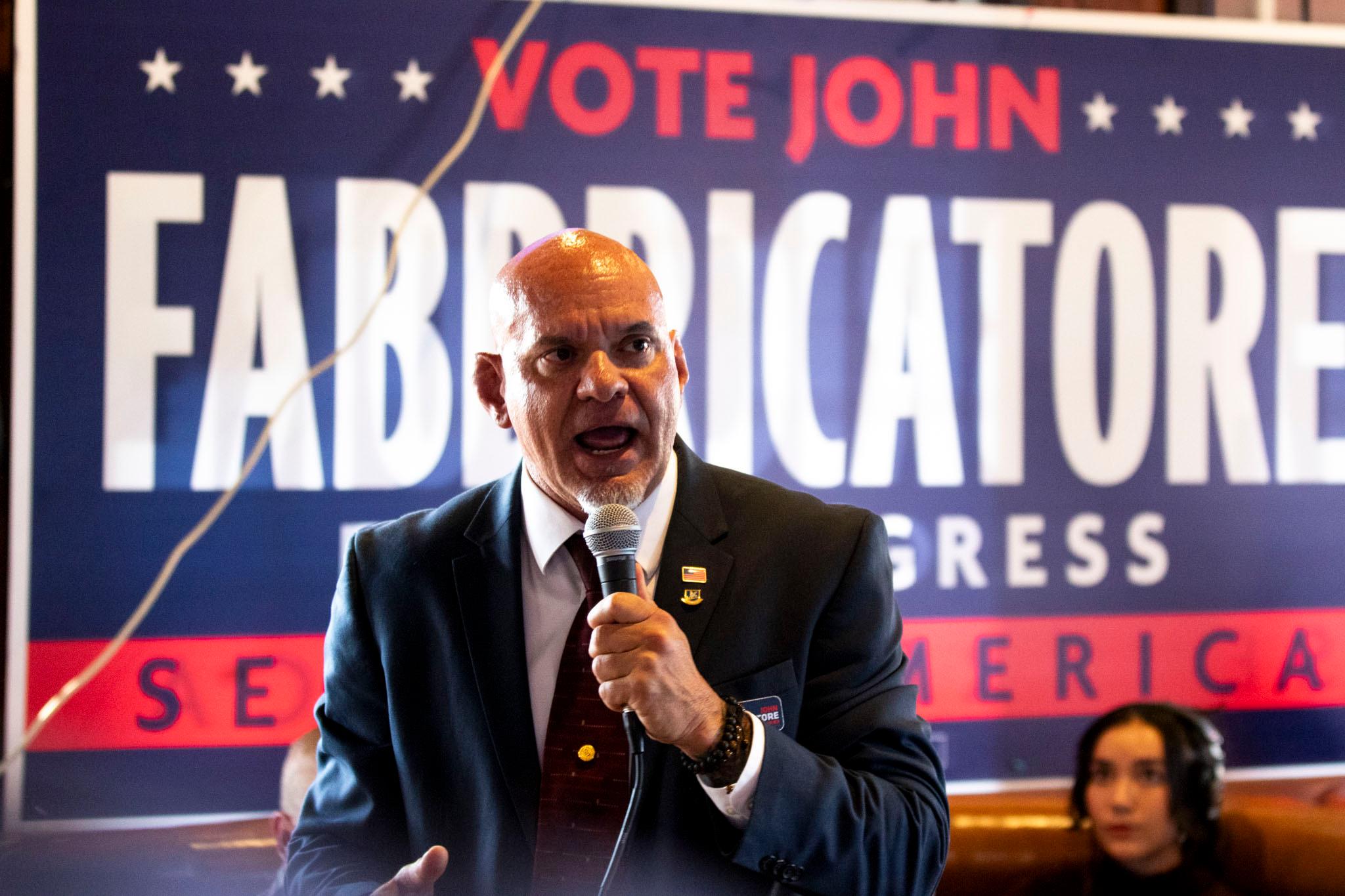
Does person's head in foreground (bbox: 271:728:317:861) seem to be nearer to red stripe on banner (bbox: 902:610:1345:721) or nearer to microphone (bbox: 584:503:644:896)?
red stripe on banner (bbox: 902:610:1345:721)

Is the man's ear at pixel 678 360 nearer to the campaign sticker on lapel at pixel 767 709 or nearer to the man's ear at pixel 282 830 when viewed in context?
the campaign sticker on lapel at pixel 767 709

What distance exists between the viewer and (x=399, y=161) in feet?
8.64

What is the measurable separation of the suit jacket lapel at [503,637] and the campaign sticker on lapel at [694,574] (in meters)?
0.19

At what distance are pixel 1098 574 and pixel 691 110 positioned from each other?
58.1 inches

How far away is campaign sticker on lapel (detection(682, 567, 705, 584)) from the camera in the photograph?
4.30 feet

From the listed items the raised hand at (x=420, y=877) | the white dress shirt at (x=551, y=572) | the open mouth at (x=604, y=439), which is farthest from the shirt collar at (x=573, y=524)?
the raised hand at (x=420, y=877)

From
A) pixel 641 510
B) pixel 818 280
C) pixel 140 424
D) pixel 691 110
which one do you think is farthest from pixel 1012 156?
pixel 140 424

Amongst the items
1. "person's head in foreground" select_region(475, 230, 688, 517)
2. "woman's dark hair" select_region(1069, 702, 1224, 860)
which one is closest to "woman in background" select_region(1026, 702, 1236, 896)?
"woman's dark hair" select_region(1069, 702, 1224, 860)

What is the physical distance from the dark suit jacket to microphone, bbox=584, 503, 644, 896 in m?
0.13

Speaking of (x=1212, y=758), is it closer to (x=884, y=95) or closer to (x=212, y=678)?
(x=884, y=95)

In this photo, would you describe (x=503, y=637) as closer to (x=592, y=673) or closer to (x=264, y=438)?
(x=592, y=673)

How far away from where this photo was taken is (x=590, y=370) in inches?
48.5

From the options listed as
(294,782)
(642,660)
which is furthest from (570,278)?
(294,782)

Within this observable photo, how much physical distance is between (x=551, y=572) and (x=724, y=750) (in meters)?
0.37
